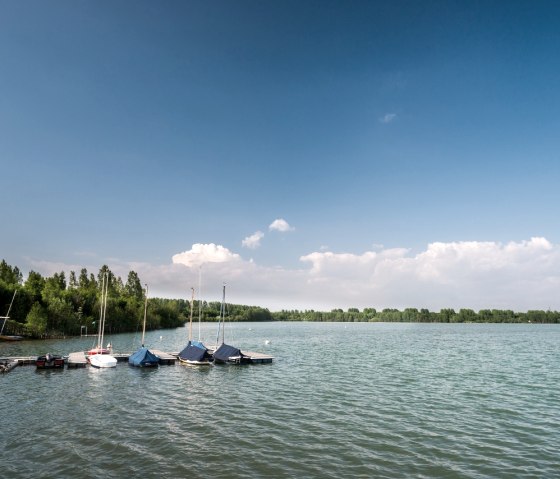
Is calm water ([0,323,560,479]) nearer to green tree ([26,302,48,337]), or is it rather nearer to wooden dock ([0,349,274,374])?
wooden dock ([0,349,274,374])

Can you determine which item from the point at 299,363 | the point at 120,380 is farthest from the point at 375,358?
the point at 120,380

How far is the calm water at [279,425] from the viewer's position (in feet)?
78.5

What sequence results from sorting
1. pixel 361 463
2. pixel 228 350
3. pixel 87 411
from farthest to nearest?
pixel 228 350, pixel 87 411, pixel 361 463

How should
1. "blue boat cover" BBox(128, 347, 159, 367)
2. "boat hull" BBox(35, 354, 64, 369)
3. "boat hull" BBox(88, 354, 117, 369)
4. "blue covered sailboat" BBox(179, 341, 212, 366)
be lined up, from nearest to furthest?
"boat hull" BBox(35, 354, 64, 369), "boat hull" BBox(88, 354, 117, 369), "blue boat cover" BBox(128, 347, 159, 367), "blue covered sailboat" BBox(179, 341, 212, 366)

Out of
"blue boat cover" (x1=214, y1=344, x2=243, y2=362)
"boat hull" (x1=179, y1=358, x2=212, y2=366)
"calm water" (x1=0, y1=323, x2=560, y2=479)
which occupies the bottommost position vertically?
"boat hull" (x1=179, y1=358, x2=212, y2=366)

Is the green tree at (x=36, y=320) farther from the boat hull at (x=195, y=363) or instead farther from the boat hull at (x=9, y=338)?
the boat hull at (x=195, y=363)

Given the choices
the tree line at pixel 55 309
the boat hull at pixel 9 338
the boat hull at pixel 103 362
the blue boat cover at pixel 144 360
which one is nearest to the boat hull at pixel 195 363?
the blue boat cover at pixel 144 360

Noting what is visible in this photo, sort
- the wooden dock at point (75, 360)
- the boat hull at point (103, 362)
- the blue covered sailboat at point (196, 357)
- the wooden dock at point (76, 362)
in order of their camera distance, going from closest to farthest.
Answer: the wooden dock at point (75, 360) < the boat hull at point (103, 362) < the wooden dock at point (76, 362) < the blue covered sailboat at point (196, 357)

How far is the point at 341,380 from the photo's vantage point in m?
53.6

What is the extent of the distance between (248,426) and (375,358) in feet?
179

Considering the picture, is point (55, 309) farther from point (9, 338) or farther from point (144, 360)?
point (144, 360)

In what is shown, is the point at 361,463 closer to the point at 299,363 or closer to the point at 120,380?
the point at 120,380

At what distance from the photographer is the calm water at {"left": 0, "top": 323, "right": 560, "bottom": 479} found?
23922 millimetres

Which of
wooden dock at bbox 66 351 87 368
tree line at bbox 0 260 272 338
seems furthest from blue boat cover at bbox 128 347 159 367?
tree line at bbox 0 260 272 338
